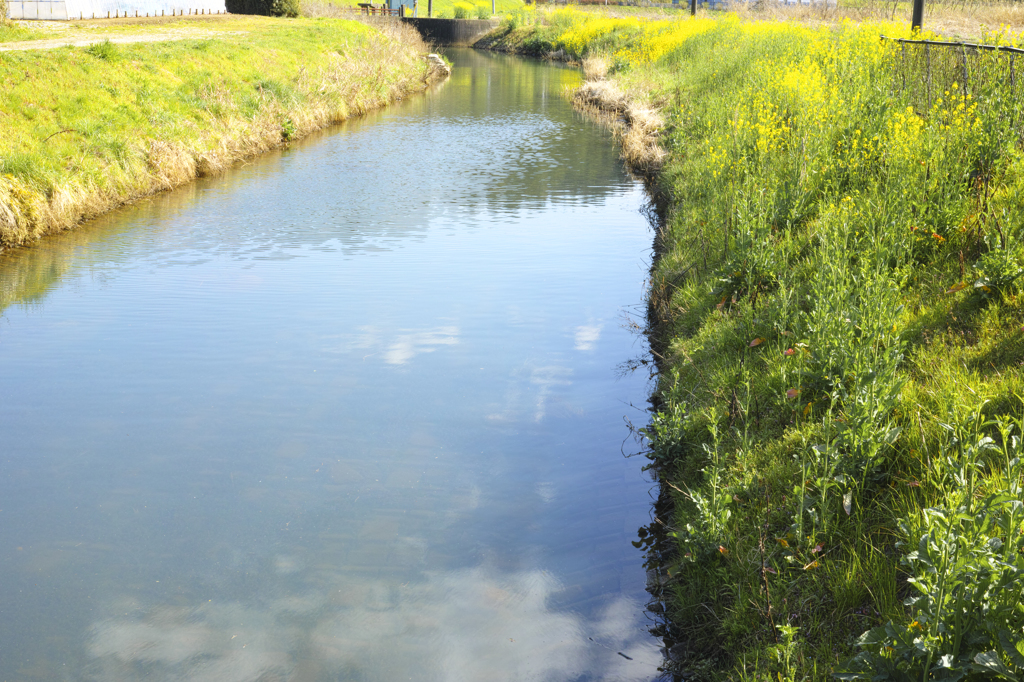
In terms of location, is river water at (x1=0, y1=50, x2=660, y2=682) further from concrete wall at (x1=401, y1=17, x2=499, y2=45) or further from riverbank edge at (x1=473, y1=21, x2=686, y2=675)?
concrete wall at (x1=401, y1=17, x2=499, y2=45)

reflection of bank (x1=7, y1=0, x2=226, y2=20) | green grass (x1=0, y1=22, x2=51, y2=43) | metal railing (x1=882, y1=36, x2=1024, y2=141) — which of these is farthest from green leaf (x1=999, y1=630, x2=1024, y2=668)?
reflection of bank (x1=7, y1=0, x2=226, y2=20)

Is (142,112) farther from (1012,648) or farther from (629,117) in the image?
(1012,648)

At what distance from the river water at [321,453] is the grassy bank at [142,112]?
73 cm

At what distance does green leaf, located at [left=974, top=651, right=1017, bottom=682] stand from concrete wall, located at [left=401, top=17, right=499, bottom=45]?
5628cm

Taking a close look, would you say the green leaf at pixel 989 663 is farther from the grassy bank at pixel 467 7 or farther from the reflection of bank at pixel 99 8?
the grassy bank at pixel 467 7

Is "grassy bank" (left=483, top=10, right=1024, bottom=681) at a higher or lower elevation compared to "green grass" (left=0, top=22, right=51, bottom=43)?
lower

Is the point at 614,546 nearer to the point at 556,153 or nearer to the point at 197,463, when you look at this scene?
the point at 197,463

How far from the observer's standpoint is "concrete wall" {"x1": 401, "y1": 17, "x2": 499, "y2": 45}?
55406 millimetres

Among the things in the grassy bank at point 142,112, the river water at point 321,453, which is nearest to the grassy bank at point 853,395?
the river water at point 321,453

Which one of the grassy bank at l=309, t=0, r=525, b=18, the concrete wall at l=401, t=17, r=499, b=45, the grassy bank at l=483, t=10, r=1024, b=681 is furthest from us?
the grassy bank at l=309, t=0, r=525, b=18

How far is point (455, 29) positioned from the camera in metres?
56.5

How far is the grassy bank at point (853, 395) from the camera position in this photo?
292cm

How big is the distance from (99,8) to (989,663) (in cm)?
3438

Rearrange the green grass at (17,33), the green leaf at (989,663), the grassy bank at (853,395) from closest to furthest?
the green leaf at (989,663) < the grassy bank at (853,395) < the green grass at (17,33)
